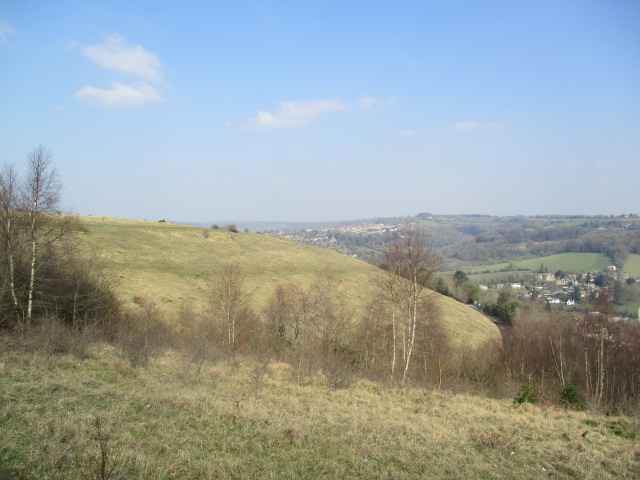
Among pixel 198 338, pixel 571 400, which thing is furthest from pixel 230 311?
pixel 571 400

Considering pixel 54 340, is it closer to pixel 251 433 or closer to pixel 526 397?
pixel 251 433

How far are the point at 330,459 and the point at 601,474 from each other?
625 cm

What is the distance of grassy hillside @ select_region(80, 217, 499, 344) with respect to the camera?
3522 centimetres

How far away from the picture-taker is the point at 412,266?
22.3m

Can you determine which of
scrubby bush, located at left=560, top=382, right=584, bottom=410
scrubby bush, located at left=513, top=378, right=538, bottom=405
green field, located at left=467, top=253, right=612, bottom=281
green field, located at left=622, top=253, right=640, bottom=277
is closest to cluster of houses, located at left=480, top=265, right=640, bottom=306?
green field, located at left=622, top=253, right=640, bottom=277

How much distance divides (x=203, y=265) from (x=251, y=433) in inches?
1486

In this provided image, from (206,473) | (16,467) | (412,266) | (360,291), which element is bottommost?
(360,291)

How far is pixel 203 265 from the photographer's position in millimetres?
45031

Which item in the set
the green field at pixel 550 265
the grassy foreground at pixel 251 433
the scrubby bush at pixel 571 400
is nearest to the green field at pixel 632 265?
the green field at pixel 550 265

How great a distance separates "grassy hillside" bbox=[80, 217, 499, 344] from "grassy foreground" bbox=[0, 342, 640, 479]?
65.8 ft

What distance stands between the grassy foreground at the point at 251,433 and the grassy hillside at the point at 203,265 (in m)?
20.0

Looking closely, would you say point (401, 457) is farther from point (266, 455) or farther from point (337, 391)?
point (337, 391)

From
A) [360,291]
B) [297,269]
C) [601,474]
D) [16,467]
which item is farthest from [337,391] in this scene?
[297,269]

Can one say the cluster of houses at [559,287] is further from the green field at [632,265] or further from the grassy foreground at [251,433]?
the grassy foreground at [251,433]
